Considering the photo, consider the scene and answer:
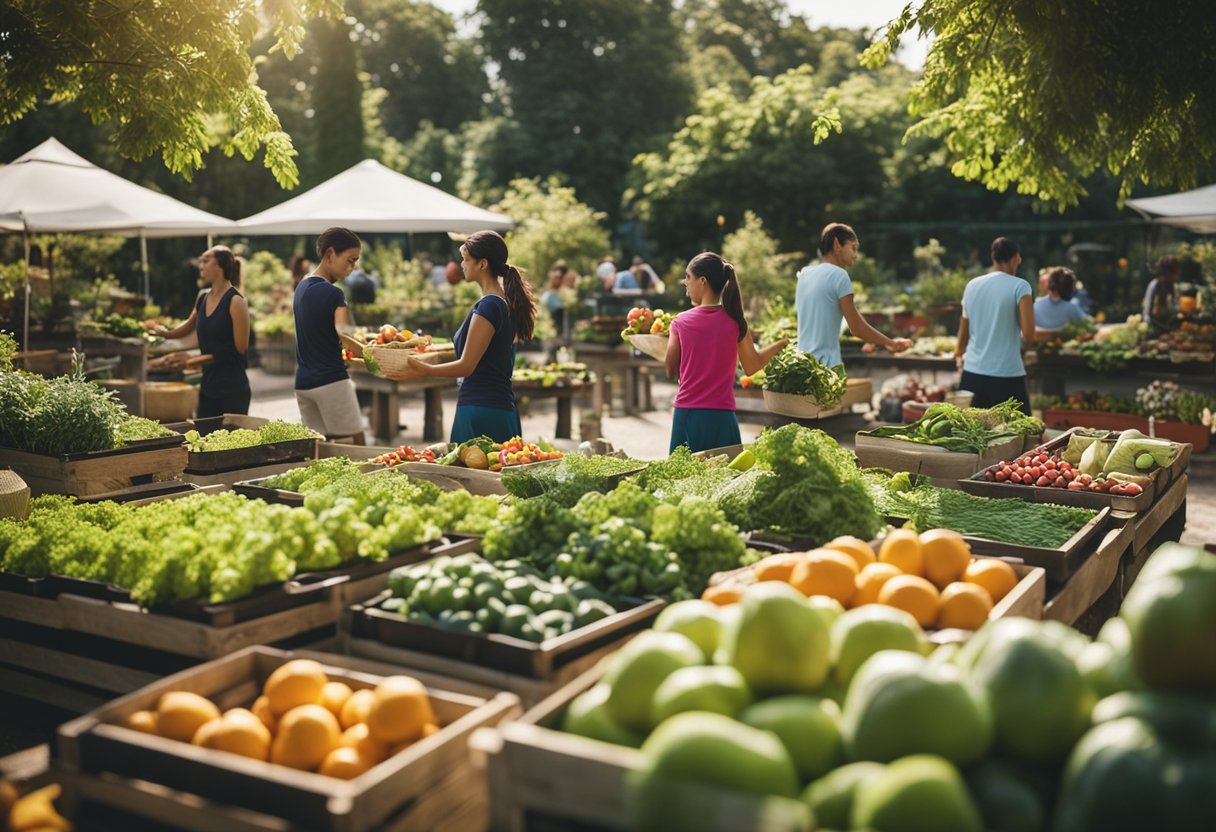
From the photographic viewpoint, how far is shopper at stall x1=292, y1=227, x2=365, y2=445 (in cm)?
709

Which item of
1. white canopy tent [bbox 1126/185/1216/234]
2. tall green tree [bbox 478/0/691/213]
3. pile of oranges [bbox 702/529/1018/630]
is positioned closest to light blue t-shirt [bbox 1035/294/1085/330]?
white canopy tent [bbox 1126/185/1216/234]

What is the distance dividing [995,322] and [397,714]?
263 inches

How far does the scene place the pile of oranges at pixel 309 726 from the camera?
2.78 meters

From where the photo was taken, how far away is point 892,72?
1554 inches

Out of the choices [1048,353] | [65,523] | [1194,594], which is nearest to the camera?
[1194,594]

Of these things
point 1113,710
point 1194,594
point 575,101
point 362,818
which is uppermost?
point 575,101

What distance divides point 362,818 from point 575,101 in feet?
133

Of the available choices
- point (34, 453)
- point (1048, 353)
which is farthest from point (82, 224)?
point (1048, 353)

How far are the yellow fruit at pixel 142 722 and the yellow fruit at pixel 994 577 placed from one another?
263cm

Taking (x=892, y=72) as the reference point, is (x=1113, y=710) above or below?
below

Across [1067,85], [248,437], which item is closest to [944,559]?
[1067,85]

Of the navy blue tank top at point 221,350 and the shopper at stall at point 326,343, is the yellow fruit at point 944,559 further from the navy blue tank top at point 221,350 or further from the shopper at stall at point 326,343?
the navy blue tank top at point 221,350

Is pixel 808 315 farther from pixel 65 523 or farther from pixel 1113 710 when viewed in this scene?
pixel 1113 710

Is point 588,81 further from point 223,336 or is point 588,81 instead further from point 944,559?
point 944,559
